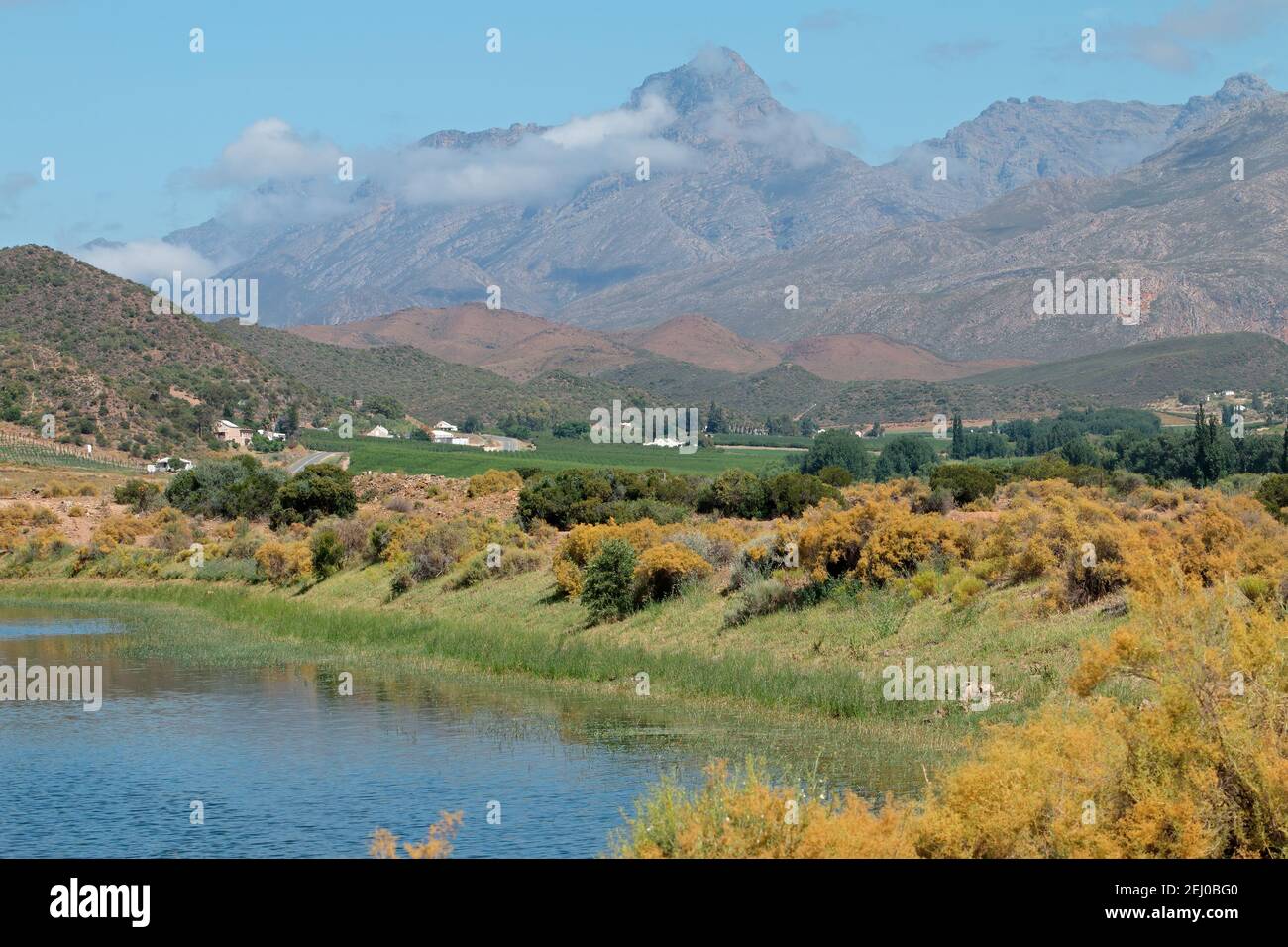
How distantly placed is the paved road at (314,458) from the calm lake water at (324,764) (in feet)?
204

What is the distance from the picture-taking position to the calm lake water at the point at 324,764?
1836 centimetres

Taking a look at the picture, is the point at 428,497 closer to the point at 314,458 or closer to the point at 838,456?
the point at 314,458

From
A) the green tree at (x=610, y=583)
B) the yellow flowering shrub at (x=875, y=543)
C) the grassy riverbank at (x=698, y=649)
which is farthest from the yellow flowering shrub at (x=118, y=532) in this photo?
the yellow flowering shrub at (x=875, y=543)

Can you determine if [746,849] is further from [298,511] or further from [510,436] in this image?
[510,436]

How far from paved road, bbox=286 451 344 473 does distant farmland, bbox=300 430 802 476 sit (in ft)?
4.40

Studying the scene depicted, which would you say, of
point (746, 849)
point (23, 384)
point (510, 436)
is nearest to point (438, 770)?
point (746, 849)

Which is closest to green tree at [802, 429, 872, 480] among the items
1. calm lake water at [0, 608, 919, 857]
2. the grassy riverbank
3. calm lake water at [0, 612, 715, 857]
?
the grassy riverbank

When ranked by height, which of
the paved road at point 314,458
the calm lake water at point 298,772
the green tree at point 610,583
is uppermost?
the paved road at point 314,458

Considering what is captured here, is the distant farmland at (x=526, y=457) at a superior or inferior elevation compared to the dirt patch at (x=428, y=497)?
superior

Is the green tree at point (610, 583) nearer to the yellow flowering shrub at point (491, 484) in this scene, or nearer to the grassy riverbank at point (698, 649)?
the grassy riverbank at point (698, 649)

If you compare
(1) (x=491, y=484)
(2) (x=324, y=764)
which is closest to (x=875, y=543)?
(2) (x=324, y=764)

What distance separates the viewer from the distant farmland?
102812 millimetres
